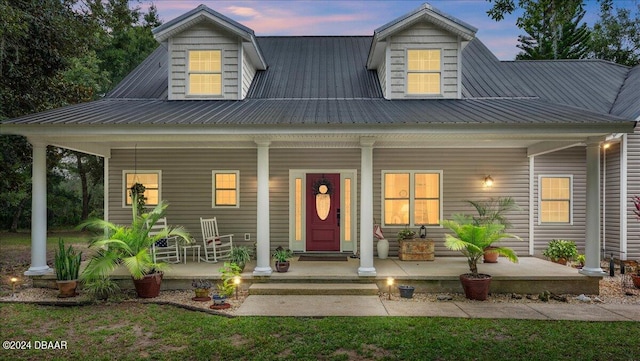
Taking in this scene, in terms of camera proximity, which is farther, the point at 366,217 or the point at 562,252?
the point at 562,252

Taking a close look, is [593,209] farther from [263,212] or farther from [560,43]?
[560,43]

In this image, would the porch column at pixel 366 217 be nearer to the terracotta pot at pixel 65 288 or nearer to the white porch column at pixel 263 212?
the white porch column at pixel 263 212

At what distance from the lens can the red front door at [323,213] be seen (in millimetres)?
9812

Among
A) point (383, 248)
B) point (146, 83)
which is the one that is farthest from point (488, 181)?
point (146, 83)

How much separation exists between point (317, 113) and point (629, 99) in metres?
8.08

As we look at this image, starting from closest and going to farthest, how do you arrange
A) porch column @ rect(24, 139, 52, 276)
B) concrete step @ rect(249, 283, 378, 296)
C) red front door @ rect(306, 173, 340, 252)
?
concrete step @ rect(249, 283, 378, 296) → porch column @ rect(24, 139, 52, 276) → red front door @ rect(306, 173, 340, 252)

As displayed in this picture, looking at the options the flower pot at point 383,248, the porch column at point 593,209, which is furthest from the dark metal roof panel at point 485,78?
the flower pot at point 383,248

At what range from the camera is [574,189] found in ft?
32.6

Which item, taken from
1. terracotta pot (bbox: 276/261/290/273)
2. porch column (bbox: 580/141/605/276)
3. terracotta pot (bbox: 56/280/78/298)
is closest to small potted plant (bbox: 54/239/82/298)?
terracotta pot (bbox: 56/280/78/298)

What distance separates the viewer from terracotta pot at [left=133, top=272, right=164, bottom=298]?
6.62 metres

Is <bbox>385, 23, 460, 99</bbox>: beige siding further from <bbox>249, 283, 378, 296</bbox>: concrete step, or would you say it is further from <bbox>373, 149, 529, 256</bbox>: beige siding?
<bbox>249, 283, 378, 296</bbox>: concrete step

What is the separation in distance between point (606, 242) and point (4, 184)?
51.5 feet

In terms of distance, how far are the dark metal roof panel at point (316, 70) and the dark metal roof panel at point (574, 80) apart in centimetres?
411

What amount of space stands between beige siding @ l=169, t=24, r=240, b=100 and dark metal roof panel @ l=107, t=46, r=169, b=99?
1.91ft
